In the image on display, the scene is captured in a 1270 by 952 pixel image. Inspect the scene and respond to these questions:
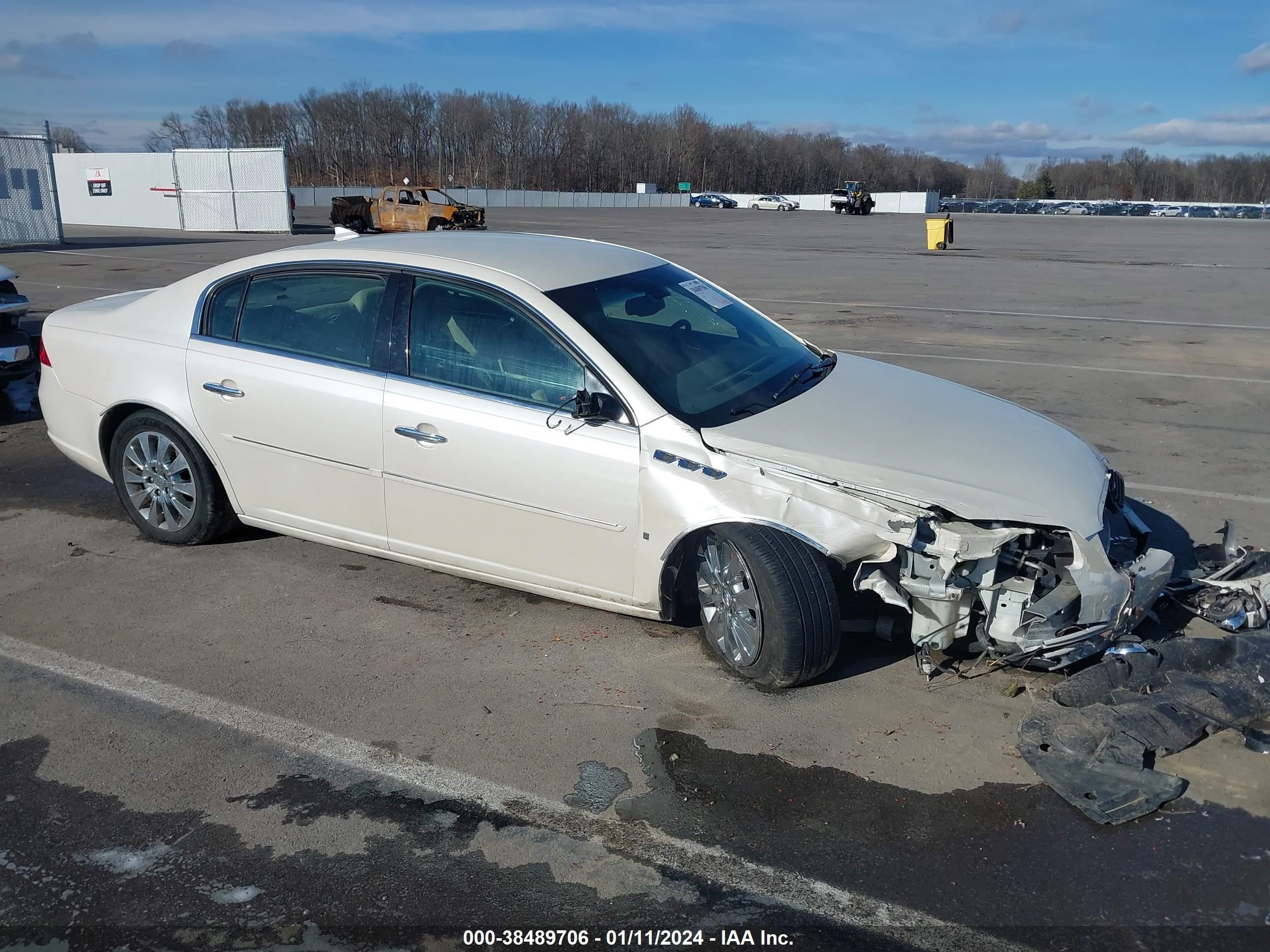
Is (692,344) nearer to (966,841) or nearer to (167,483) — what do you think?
(966,841)

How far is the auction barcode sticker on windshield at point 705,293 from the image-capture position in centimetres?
495

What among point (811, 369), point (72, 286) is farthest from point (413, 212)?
point (811, 369)

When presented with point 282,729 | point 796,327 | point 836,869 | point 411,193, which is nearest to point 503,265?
point 282,729

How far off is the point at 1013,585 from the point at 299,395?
320 cm

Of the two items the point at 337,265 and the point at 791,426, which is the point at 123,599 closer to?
the point at 337,265

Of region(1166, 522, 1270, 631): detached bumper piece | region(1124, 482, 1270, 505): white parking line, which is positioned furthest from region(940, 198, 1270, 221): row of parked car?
region(1166, 522, 1270, 631): detached bumper piece

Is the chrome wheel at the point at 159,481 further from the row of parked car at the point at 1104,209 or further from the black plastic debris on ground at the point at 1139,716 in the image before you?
the row of parked car at the point at 1104,209

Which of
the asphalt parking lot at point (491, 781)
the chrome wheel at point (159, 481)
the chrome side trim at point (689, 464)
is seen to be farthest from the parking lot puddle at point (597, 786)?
the chrome wheel at point (159, 481)

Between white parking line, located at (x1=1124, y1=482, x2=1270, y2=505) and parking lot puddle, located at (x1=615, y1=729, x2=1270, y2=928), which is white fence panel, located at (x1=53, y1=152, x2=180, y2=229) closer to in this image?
white parking line, located at (x1=1124, y1=482, x2=1270, y2=505)

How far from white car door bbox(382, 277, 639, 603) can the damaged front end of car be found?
3.50 feet

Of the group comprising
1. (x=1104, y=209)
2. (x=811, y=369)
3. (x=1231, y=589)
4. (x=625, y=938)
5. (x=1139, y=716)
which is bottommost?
(x=625, y=938)

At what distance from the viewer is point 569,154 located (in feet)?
412

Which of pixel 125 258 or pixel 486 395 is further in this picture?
pixel 125 258

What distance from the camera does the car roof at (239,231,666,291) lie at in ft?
14.6
